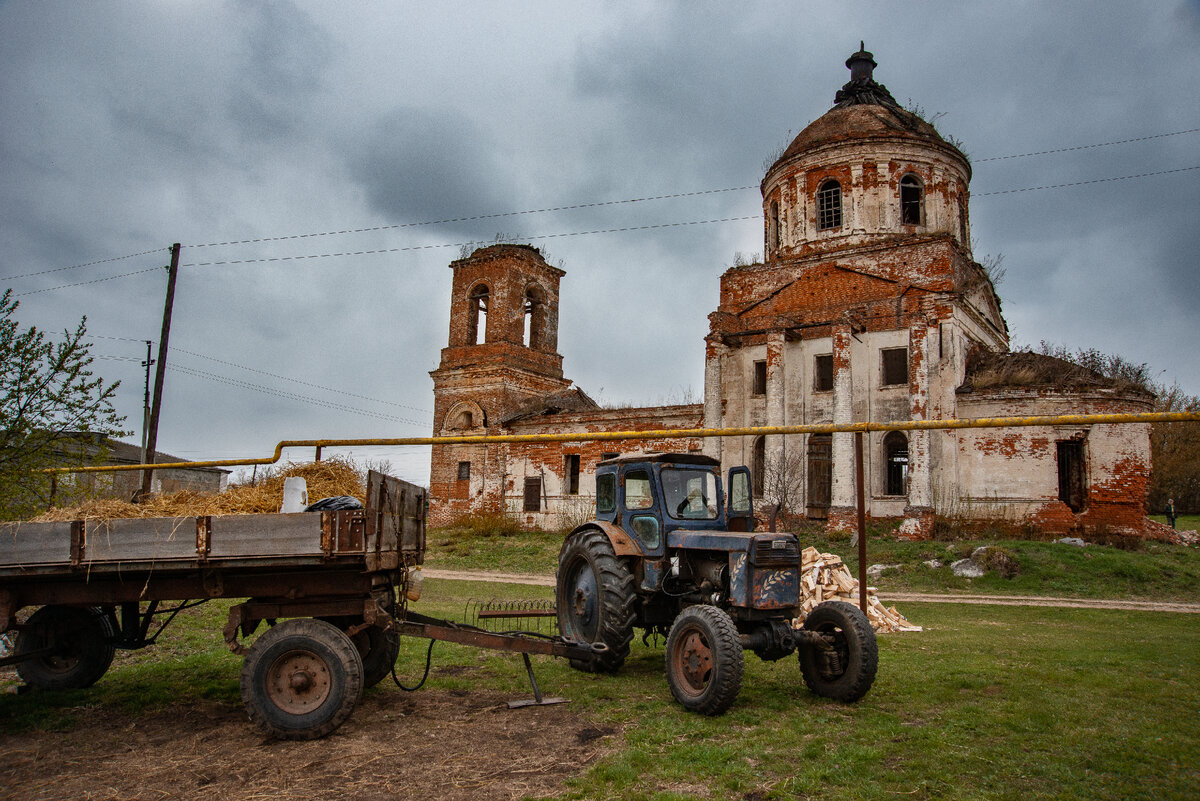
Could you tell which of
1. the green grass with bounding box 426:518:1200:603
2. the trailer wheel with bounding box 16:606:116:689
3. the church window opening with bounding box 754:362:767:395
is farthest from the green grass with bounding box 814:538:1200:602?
the trailer wheel with bounding box 16:606:116:689

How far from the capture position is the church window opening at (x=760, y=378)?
25828mm

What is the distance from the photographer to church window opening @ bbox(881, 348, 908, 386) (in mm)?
23344

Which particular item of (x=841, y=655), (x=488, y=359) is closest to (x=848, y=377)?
(x=488, y=359)

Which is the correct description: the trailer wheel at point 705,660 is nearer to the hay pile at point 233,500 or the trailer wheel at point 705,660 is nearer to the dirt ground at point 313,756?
the dirt ground at point 313,756

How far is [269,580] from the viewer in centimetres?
579

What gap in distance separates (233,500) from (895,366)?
21391 mm

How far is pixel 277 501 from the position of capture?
6.05 m

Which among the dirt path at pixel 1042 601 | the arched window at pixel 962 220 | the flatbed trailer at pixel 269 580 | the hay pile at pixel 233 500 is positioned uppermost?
the arched window at pixel 962 220

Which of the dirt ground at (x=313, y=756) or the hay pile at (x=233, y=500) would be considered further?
the hay pile at (x=233, y=500)

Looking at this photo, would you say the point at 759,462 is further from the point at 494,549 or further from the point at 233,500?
the point at 233,500

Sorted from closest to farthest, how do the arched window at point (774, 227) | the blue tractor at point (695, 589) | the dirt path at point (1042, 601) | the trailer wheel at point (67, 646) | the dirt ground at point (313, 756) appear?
the dirt ground at point (313, 756), the blue tractor at point (695, 589), the trailer wheel at point (67, 646), the dirt path at point (1042, 601), the arched window at point (774, 227)

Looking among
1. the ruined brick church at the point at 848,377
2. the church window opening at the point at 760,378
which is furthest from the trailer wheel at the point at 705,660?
the church window opening at the point at 760,378

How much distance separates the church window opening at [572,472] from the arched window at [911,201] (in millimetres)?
14545

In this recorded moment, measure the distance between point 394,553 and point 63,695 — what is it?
3.29 meters
